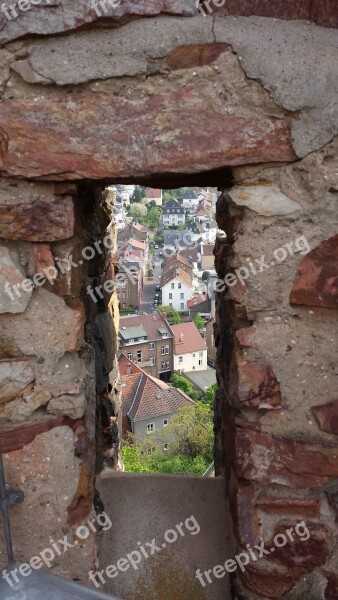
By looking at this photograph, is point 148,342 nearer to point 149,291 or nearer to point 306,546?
point 149,291

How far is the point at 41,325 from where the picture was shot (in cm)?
151

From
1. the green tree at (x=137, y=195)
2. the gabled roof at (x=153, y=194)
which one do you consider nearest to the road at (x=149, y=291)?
the gabled roof at (x=153, y=194)

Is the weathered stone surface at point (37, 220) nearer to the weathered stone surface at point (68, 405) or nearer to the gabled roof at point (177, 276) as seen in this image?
the weathered stone surface at point (68, 405)

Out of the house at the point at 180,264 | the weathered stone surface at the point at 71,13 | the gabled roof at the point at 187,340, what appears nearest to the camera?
the weathered stone surface at the point at 71,13

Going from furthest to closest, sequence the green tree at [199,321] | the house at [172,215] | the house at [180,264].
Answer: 1. the house at [172,215]
2. the house at [180,264]
3. the green tree at [199,321]

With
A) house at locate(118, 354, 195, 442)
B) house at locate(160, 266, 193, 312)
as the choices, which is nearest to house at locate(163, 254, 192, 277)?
house at locate(160, 266, 193, 312)

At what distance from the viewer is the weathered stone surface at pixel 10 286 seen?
147 cm

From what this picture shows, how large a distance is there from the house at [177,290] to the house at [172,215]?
23.5 metres

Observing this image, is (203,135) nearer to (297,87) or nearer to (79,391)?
(297,87)

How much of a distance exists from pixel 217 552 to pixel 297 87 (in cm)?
152

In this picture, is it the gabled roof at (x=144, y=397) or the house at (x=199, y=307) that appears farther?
the house at (x=199, y=307)

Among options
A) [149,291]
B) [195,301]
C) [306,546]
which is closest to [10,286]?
Answer: [306,546]

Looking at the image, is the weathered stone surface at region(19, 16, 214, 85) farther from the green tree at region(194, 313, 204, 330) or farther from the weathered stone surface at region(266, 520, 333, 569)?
the green tree at region(194, 313, 204, 330)

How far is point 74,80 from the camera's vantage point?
135 cm
